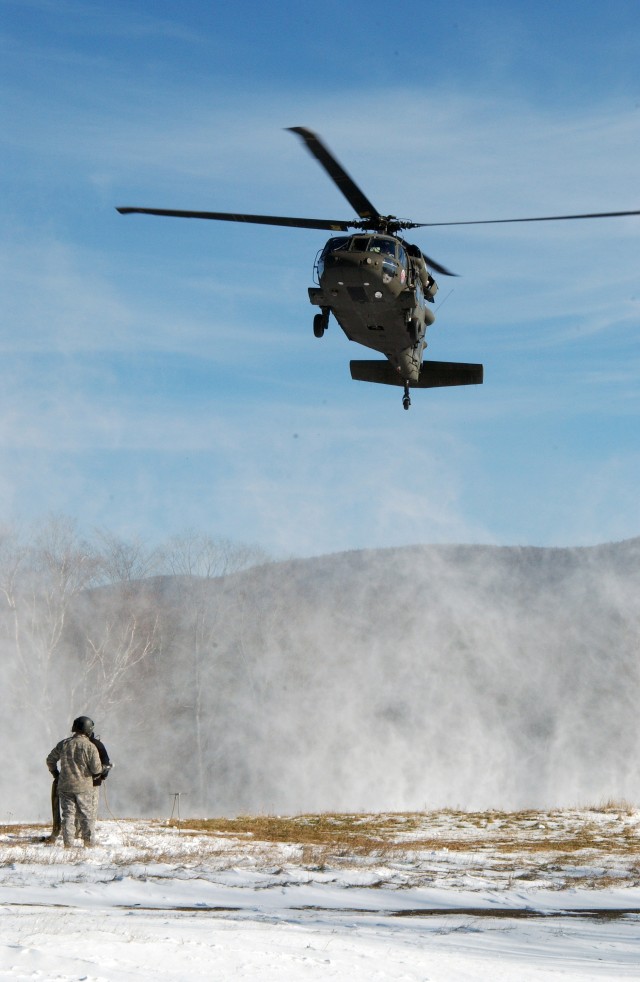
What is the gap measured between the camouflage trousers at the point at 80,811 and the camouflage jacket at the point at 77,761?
0.33 ft

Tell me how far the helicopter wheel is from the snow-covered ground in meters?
8.78

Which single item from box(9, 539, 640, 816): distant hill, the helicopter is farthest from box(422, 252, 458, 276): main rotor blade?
box(9, 539, 640, 816): distant hill

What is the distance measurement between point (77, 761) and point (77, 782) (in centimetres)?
27

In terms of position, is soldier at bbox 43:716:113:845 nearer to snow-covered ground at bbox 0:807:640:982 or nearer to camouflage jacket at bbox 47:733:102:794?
camouflage jacket at bbox 47:733:102:794

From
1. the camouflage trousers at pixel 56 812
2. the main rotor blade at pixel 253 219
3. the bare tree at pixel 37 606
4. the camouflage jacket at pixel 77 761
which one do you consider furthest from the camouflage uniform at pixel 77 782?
the bare tree at pixel 37 606

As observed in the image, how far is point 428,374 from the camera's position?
2066 centimetres

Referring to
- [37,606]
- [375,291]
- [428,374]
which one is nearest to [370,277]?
[375,291]

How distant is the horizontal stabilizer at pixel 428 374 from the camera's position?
20469 millimetres

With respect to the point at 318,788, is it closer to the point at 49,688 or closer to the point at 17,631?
the point at 49,688

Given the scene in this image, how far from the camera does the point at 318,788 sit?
175ft

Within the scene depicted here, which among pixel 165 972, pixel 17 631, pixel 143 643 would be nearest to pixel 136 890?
pixel 165 972

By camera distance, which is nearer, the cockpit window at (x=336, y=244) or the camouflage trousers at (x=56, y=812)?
the camouflage trousers at (x=56, y=812)

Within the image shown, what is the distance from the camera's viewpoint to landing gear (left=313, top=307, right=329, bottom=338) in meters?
17.8

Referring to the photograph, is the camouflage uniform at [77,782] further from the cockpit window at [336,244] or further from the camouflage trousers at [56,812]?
the cockpit window at [336,244]
